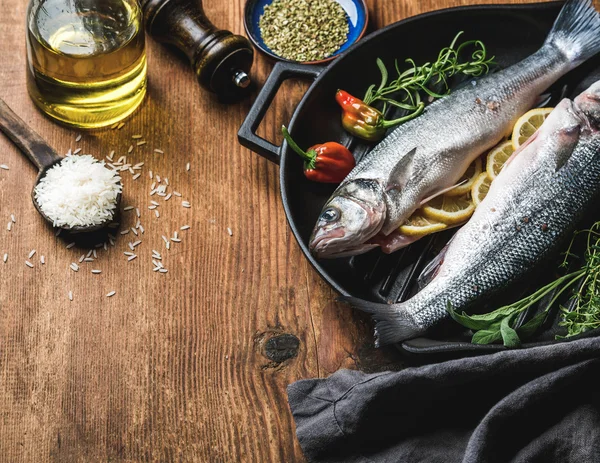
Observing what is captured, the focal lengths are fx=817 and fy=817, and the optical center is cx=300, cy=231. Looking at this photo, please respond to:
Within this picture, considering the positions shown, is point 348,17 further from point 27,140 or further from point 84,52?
point 27,140

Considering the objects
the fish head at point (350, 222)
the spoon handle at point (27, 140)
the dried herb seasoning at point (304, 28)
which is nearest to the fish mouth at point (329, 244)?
the fish head at point (350, 222)

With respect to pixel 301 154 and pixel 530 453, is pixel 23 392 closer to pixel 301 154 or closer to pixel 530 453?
pixel 301 154

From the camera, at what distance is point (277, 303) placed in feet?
8.46

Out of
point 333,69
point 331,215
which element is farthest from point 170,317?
point 333,69

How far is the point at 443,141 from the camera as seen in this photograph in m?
2.53

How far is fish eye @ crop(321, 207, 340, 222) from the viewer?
7.89 feet

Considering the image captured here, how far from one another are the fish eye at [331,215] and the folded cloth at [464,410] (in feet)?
1.49

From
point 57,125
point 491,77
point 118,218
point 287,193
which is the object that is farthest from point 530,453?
point 57,125

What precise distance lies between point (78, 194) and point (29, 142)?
11.6 inches

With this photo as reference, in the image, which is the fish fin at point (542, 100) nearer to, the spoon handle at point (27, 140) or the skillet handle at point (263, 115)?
the skillet handle at point (263, 115)

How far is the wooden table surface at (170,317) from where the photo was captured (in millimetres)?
2412

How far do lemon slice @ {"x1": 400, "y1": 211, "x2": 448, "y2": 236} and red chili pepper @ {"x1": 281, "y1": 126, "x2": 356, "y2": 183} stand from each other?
0.27m

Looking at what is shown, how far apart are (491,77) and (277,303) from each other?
1000mm

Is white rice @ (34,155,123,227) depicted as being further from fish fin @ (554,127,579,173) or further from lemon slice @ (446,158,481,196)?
fish fin @ (554,127,579,173)
